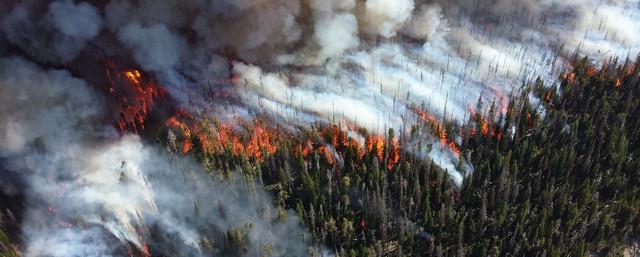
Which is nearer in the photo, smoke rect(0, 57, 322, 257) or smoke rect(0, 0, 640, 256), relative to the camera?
smoke rect(0, 57, 322, 257)

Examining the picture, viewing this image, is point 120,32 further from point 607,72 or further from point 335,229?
point 607,72

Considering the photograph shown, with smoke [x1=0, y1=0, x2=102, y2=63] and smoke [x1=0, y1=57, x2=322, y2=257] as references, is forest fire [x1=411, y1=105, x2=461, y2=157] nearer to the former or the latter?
smoke [x1=0, y1=57, x2=322, y2=257]

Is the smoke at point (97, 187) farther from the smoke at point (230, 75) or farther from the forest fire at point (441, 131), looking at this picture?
the forest fire at point (441, 131)

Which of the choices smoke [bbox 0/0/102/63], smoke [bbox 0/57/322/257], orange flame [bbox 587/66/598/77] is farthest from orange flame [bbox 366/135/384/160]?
smoke [bbox 0/0/102/63]

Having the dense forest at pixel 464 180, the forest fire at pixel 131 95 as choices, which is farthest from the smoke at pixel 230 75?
the dense forest at pixel 464 180

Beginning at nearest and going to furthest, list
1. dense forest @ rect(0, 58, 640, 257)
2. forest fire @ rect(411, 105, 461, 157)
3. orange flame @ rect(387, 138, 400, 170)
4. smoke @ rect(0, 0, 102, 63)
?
dense forest @ rect(0, 58, 640, 257), orange flame @ rect(387, 138, 400, 170), smoke @ rect(0, 0, 102, 63), forest fire @ rect(411, 105, 461, 157)

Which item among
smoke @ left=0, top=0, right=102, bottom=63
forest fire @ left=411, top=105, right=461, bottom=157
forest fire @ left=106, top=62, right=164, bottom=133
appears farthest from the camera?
forest fire @ left=411, top=105, right=461, bottom=157
